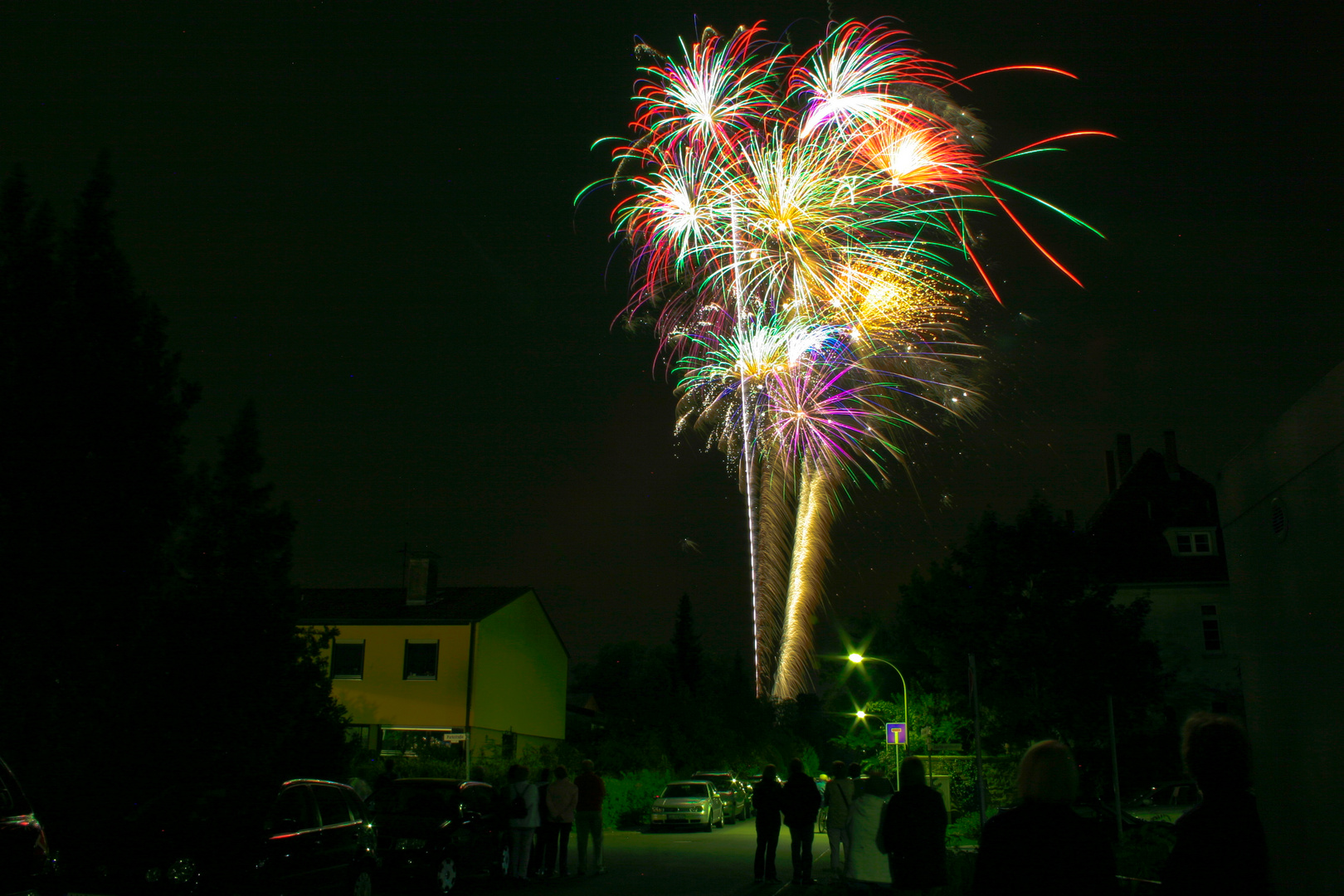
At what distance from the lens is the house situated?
120ft

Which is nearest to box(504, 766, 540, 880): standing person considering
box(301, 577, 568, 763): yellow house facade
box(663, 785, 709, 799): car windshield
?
box(663, 785, 709, 799): car windshield

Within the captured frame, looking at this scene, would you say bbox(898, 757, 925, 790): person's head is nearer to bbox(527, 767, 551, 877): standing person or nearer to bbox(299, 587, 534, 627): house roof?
bbox(527, 767, 551, 877): standing person

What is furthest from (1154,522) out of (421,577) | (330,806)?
(330,806)

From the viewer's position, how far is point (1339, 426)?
17.1ft

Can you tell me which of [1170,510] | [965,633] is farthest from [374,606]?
[1170,510]

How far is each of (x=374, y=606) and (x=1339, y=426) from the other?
1521 inches

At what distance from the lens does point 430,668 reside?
124ft

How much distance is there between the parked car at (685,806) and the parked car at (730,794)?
9.15ft

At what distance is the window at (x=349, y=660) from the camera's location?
1490 inches

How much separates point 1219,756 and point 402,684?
3619 cm

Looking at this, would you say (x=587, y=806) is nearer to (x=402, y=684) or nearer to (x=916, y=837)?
(x=916, y=837)

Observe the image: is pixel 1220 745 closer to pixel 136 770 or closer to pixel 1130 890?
pixel 1130 890

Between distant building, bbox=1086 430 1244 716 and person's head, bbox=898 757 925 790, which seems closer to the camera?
person's head, bbox=898 757 925 790

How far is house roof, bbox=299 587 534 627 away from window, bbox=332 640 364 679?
844 mm
